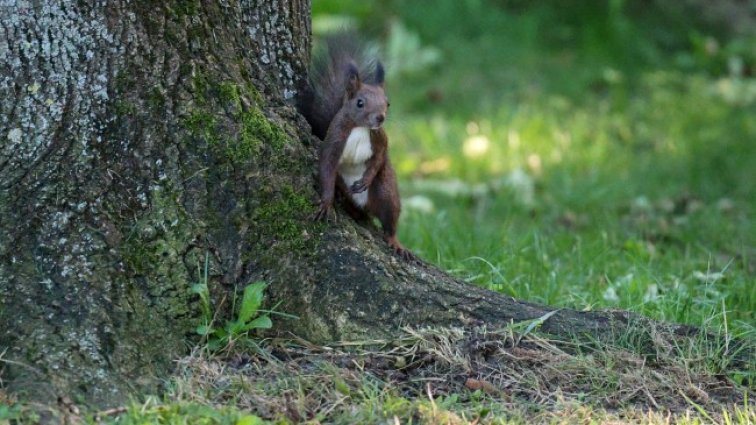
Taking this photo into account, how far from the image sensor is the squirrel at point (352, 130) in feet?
11.3

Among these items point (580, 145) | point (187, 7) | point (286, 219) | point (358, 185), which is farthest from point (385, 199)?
point (580, 145)

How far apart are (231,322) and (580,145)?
14.2ft

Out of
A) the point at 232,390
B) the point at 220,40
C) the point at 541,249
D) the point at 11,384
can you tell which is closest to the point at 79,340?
the point at 11,384

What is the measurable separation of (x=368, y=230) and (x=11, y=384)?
4.21 feet

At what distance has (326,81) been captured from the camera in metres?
3.59

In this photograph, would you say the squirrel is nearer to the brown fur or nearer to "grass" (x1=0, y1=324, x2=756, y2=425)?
the brown fur

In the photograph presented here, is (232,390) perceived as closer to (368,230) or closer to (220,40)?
(368,230)

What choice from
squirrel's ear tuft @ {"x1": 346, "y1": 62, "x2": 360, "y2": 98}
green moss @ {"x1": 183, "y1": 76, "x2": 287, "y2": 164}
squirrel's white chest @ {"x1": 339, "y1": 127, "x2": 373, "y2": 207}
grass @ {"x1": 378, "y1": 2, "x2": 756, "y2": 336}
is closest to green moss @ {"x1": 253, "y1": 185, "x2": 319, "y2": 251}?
green moss @ {"x1": 183, "y1": 76, "x2": 287, "y2": 164}

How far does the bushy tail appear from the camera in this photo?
11.6ft

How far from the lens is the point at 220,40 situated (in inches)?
125

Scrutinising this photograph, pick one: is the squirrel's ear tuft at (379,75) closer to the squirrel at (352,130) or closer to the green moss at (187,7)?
the squirrel at (352,130)

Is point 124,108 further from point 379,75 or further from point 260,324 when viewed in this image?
point 379,75

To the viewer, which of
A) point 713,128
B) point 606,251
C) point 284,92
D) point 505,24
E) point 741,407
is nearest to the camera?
point 741,407

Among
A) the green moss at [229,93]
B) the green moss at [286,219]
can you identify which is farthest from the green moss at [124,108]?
the green moss at [286,219]
